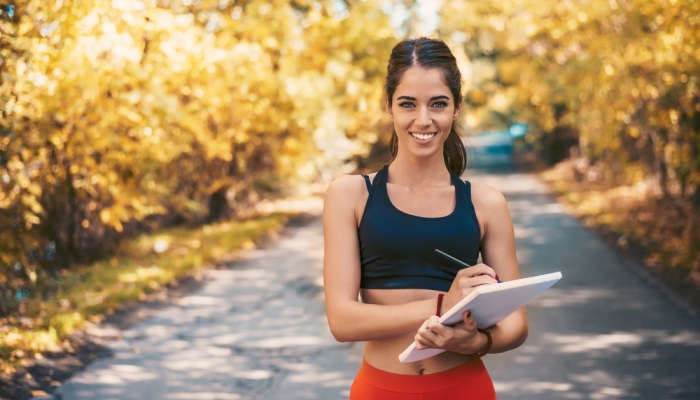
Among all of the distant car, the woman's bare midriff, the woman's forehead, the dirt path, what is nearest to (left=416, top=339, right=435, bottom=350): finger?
the woman's bare midriff

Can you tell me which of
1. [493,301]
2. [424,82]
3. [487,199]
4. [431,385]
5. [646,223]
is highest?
[424,82]

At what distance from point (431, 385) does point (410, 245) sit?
415 millimetres

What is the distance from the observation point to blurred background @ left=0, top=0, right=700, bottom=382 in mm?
7625

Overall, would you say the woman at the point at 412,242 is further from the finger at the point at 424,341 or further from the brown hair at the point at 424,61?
the finger at the point at 424,341

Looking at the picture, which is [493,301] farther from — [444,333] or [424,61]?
[424,61]

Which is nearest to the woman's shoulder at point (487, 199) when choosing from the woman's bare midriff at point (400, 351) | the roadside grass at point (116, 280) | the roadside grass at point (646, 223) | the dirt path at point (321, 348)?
the woman's bare midriff at point (400, 351)

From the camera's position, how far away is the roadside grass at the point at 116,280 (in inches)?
277

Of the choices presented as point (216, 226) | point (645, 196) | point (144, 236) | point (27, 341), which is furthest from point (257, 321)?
point (645, 196)

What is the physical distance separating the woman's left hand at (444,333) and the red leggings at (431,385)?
270mm

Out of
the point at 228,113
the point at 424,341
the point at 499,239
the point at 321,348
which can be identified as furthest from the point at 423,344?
the point at 228,113

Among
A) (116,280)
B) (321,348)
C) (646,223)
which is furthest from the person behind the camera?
(646,223)

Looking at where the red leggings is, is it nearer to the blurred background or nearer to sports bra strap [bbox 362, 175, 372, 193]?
sports bra strap [bbox 362, 175, 372, 193]

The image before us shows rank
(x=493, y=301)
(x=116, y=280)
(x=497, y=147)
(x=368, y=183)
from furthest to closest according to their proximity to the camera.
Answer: (x=497, y=147) < (x=116, y=280) < (x=368, y=183) < (x=493, y=301)

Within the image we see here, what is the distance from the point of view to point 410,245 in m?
2.32
